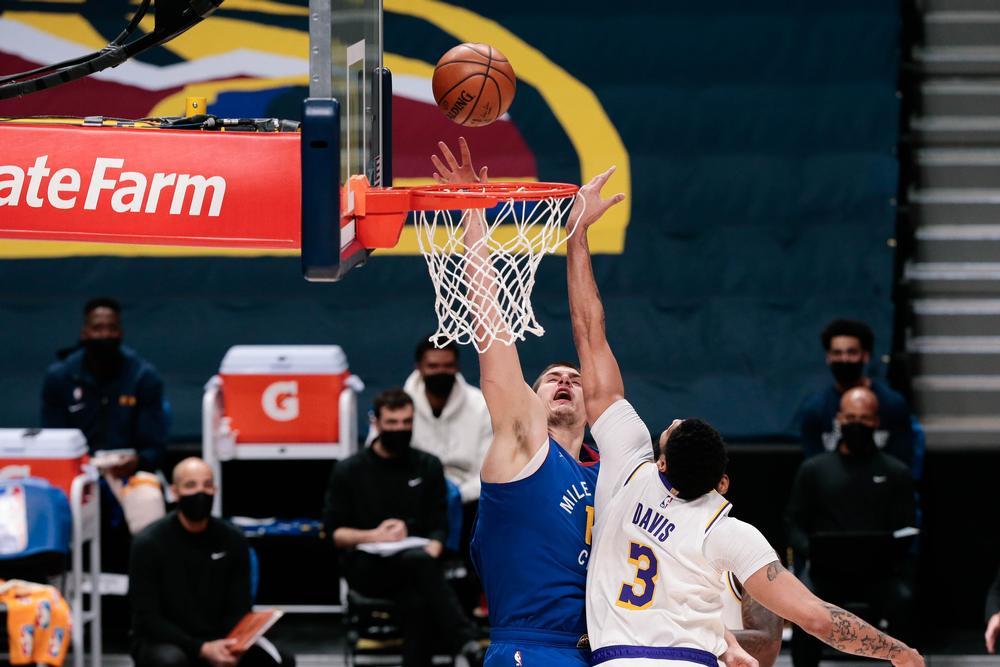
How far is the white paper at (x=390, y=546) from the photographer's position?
29.0 ft

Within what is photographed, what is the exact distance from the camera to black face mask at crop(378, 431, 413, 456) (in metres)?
9.13

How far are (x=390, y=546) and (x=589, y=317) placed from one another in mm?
3332

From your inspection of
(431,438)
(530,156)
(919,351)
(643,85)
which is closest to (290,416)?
(431,438)

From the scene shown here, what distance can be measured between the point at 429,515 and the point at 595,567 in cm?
376

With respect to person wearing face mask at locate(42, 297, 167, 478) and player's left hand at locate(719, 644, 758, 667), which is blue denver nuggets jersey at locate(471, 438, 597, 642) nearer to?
player's left hand at locate(719, 644, 758, 667)

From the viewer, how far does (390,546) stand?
29.0ft

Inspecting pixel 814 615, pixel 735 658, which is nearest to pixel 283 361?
pixel 735 658

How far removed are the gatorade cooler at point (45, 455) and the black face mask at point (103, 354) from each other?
634 mm

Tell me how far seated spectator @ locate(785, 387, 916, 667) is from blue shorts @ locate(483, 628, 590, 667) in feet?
12.0

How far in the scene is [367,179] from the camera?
5.23m

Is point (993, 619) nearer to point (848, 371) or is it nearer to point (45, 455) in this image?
point (848, 371)

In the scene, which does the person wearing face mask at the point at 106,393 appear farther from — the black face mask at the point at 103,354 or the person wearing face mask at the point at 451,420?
the person wearing face mask at the point at 451,420

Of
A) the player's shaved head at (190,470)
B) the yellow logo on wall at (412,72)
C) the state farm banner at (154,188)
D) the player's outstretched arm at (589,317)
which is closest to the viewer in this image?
the state farm banner at (154,188)

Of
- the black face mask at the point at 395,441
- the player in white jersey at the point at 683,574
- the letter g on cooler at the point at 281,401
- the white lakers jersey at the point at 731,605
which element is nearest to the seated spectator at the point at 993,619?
the white lakers jersey at the point at 731,605
